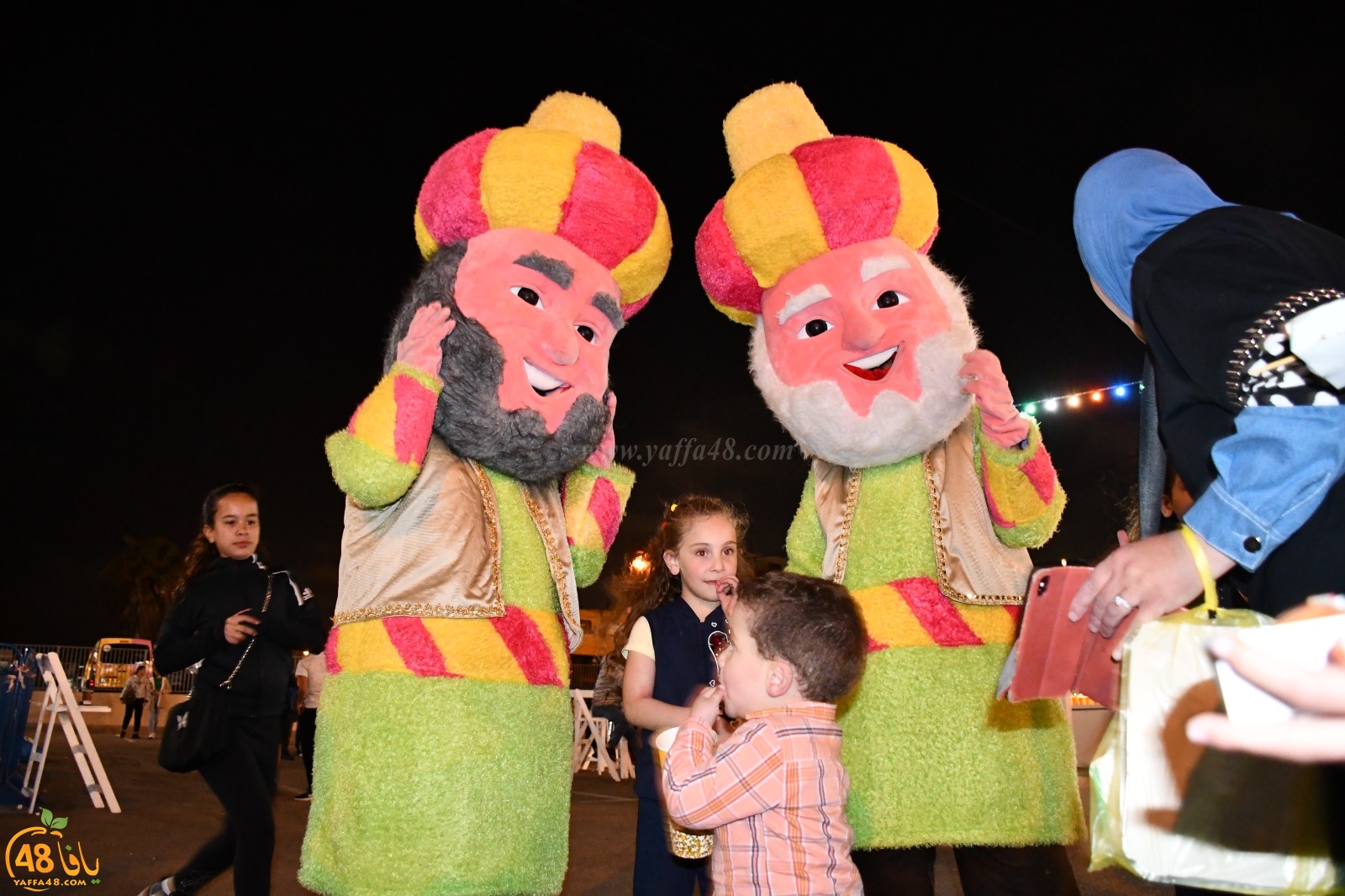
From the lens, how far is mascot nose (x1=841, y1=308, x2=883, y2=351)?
9.21 ft

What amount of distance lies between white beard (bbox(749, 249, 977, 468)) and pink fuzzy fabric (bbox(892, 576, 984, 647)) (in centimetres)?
37

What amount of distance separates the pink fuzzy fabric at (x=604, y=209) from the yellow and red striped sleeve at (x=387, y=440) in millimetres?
685

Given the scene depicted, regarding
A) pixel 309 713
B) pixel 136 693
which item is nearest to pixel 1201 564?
pixel 309 713

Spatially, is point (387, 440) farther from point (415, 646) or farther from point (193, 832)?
point (193, 832)

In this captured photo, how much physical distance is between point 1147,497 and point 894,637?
3.09 feet

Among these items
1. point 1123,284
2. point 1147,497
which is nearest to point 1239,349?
point 1123,284

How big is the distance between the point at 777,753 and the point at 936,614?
766 mm

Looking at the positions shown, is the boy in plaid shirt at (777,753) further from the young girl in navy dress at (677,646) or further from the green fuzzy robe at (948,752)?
the young girl in navy dress at (677,646)

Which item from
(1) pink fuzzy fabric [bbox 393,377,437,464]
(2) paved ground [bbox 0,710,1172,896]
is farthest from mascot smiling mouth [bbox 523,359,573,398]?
(2) paved ground [bbox 0,710,1172,896]

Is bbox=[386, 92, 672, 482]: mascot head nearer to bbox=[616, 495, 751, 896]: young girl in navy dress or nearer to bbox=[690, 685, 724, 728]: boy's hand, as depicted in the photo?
bbox=[616, 495, 751, 896]: young girl in navy dress

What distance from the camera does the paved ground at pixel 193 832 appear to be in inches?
189

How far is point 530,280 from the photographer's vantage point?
9.30 ft

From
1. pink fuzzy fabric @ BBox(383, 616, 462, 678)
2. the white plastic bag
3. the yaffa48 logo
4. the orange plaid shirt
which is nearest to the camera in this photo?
the white plastic bag

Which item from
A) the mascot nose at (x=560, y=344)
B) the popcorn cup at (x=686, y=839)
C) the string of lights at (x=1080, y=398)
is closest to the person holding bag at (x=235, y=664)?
the mascot nose at (x=560, y=344)
